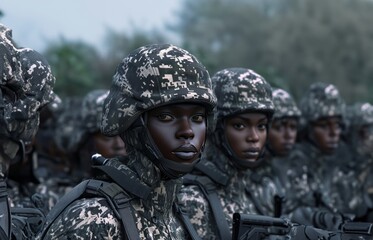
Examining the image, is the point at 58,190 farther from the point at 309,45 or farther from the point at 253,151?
the point at 309,45

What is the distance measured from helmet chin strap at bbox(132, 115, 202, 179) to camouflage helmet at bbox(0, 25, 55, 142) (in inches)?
27.8

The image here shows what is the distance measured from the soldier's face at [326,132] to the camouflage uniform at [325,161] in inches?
2.7

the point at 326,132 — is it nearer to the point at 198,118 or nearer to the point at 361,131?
the point at 361,131

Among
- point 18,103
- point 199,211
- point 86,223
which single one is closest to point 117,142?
point 199,211

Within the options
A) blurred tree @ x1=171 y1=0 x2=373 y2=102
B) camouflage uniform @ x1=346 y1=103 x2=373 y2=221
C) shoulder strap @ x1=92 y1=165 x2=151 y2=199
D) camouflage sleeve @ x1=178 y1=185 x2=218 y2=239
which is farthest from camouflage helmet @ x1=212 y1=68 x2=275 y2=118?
blurred tree @ x1=171 y1=0 x2=373 y2=102

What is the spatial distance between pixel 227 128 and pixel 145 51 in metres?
2.10

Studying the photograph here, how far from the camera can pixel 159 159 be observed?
475 cm

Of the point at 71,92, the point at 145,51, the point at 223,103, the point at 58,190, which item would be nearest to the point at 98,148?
the point at 58,190

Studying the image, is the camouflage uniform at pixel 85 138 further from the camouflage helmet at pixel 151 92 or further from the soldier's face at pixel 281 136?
the camouflage helmet at pixel 151 92

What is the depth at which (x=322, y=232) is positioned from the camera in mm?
5590

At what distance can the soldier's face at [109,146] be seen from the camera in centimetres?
860

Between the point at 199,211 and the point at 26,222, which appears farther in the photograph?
the point at 199,211

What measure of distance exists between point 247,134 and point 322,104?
17.1ft

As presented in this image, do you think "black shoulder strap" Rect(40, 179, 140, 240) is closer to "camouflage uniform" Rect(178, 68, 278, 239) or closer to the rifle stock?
the rifle stock
